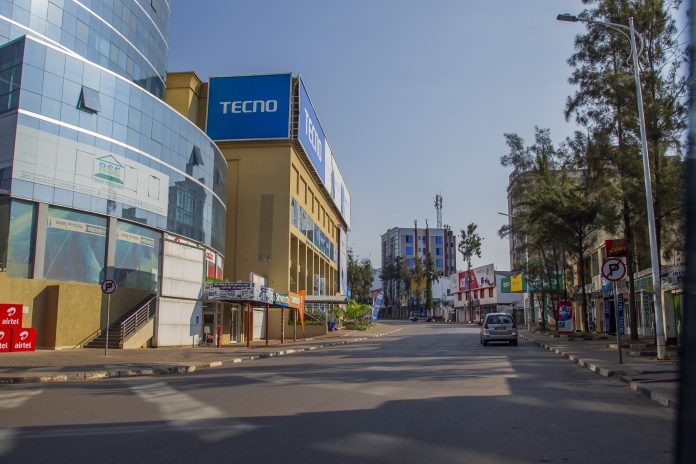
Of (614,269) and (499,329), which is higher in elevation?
(614,269)

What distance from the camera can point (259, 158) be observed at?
5041 cm

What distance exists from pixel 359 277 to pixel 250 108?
240ft

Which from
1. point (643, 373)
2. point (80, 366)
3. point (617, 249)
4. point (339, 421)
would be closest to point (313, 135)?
point (80, 366)

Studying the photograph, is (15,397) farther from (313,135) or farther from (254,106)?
(313,135)

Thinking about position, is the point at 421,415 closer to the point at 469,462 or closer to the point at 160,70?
the point at 469,462

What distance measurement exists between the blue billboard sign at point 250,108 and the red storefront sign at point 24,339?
30312 mm

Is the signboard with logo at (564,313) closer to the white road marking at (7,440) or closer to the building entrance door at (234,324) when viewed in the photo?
the building entrance door at (234,324)

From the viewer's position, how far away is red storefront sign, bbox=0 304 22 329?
2150 cm

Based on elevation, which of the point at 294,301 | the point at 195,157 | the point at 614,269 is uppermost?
the point at 195,157

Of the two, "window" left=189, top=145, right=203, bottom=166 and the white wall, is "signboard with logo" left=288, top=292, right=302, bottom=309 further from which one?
"window" left=189, top=145, right=203, bottom=166

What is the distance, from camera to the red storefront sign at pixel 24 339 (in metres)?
22.1

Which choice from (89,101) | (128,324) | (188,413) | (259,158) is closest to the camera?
(188,413)

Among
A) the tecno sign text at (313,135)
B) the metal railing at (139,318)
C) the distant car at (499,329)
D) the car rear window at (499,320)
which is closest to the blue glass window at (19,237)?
the metal railing at (139,318)

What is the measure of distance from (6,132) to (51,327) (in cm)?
852
